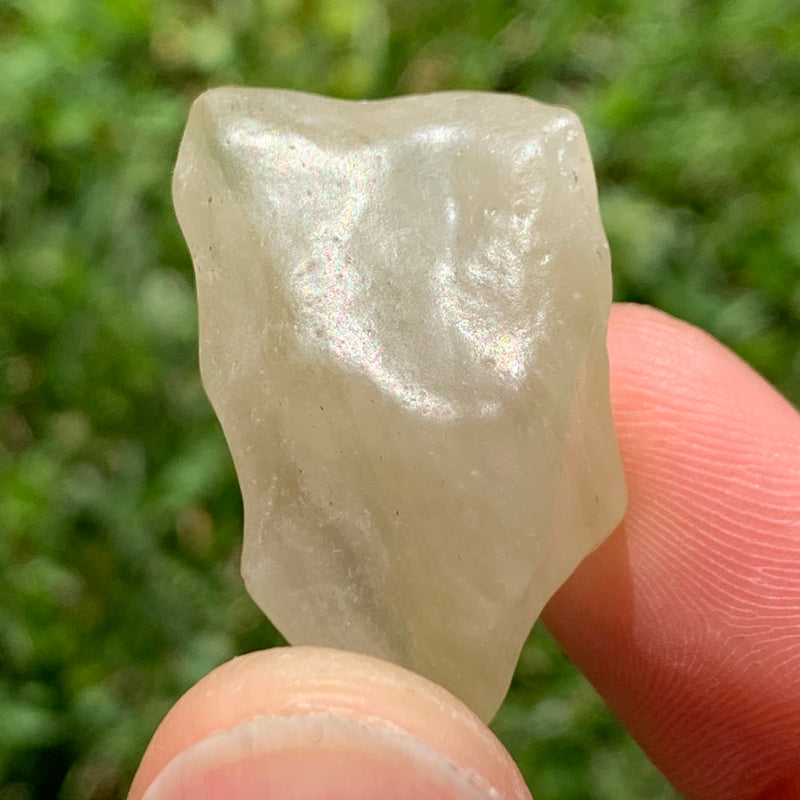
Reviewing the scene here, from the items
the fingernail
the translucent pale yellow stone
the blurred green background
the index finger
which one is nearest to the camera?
the fingernail

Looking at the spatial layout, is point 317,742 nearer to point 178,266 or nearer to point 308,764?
point 308,764

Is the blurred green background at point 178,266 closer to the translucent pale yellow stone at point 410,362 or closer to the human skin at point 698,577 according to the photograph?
the human skin at point 698,577

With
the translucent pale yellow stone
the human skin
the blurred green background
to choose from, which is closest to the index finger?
the human skin

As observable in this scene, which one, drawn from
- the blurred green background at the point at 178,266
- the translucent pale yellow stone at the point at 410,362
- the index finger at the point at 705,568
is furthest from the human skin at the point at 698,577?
the blurred green background at the point at 178,266

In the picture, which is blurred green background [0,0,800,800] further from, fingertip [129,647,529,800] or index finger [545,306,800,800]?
fingertip [129,647,529,800]

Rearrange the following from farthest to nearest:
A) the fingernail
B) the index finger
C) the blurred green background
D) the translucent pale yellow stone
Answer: the blurred green background
the index finger
the translucent pale yellow stone
the fingernail

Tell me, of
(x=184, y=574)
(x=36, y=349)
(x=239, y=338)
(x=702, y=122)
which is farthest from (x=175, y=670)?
(x=702, y=122)

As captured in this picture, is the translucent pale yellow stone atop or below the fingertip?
atop
